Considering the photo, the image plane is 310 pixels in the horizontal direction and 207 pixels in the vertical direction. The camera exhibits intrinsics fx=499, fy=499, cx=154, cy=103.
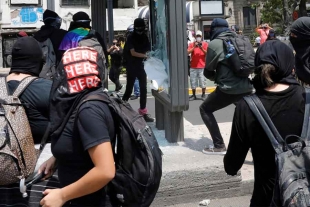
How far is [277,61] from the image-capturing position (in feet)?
8.26

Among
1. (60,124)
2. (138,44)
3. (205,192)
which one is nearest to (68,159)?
(60,124)

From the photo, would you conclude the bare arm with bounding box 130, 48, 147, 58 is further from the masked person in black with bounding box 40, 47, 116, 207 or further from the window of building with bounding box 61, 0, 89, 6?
the window of building with bounding box 61, 0, 89, 6

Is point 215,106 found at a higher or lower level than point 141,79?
lower

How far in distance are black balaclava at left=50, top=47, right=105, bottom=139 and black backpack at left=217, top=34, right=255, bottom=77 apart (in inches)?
130

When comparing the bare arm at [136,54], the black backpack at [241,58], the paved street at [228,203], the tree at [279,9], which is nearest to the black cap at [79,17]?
the bare arm at [136,54]

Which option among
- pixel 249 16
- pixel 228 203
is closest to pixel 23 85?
pixel 228 203

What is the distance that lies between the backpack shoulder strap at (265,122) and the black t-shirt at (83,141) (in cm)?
72

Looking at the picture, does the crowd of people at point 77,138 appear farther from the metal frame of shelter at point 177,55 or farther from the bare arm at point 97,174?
the metal frame of shelter at point 177,55

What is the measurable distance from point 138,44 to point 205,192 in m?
3.09

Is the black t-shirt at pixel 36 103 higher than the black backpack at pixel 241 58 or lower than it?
lower

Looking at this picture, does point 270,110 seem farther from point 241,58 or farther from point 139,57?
point 139,57

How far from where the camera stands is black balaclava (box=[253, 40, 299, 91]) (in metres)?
2.52

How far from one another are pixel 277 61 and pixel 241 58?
2995 millimetres

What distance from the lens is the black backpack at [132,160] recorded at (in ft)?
7.63
